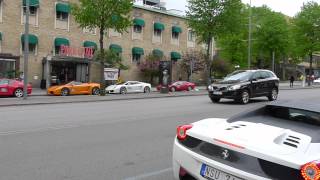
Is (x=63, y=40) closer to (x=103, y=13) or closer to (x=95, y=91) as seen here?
(x=95, y=91)

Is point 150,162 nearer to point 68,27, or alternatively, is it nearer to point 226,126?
point 226,126

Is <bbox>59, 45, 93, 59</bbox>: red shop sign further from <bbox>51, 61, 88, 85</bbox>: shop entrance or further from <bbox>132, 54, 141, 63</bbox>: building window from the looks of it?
<bbox>132, 54, 141, 63</bbox>: building window

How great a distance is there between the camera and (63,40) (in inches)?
1694

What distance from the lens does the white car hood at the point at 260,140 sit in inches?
150

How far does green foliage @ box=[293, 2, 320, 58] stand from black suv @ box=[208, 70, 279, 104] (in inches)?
1359

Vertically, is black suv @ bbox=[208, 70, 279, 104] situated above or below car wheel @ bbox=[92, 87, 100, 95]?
above

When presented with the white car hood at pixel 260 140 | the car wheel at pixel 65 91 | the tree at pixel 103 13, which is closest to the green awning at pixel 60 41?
the car wheel at pixel 65 91

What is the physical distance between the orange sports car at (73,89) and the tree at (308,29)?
29.1 metres

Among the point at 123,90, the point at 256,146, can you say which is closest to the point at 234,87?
the point at 256,146

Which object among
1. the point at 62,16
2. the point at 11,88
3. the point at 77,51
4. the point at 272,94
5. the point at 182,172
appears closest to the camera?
the point at 182,172

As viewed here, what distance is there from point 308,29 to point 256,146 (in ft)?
176

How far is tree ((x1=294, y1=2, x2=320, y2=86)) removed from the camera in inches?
2108

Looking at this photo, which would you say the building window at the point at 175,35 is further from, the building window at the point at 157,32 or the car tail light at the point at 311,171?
the car tail light at the point at 311,171

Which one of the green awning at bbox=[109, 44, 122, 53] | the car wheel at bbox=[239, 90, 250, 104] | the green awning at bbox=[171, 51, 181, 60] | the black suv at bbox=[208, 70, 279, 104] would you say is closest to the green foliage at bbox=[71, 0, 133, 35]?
the black suv at bbox=[208, 70, 279, 104]
